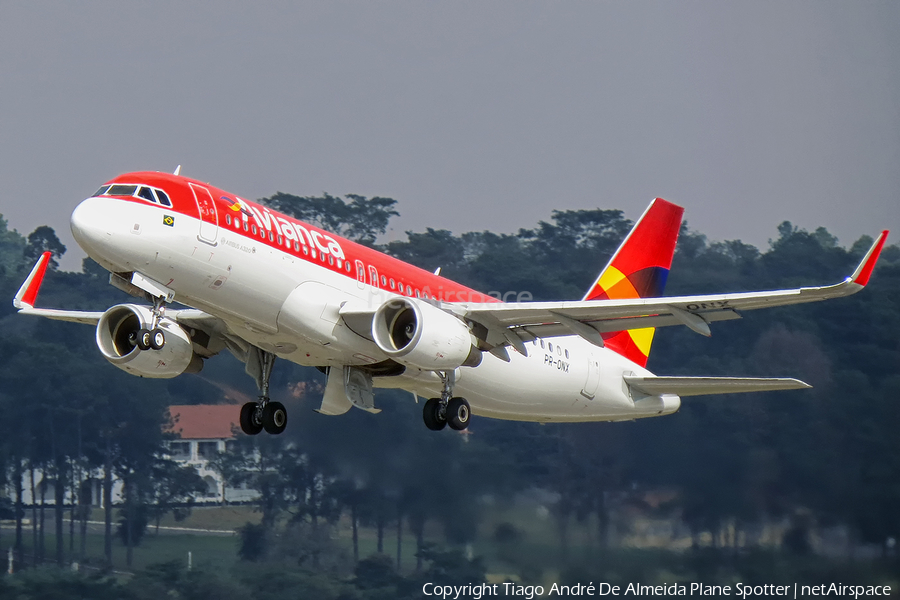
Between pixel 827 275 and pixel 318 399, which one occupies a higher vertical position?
pixel 827 275

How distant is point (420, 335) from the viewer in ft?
78.9

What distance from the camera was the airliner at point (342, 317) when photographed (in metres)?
22.0

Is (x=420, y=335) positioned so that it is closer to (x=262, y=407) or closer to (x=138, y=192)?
(x=262, y=407)

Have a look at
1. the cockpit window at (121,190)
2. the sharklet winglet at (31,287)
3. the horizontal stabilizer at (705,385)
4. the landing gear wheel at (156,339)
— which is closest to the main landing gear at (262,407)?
the landing gear wheel at (156,339)

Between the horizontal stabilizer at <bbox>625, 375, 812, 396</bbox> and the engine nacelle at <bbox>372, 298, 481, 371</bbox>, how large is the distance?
6.73 metres

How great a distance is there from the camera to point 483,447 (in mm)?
39688

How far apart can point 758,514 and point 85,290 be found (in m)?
43.4

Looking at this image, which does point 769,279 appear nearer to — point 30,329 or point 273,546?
point 273,546

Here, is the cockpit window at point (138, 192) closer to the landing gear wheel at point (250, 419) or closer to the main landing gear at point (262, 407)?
the main landing gear at point (262, 407)

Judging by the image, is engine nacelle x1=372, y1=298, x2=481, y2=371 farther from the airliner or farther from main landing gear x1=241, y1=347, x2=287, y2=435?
main landing gear x1=241, y1=347, x2=287, y2=435

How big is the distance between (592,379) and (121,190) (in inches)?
515

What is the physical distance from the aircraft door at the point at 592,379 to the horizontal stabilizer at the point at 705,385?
0.92m

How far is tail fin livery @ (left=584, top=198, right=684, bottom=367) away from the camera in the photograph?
33.0m

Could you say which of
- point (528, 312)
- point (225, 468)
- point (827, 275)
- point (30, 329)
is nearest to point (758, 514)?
point (528, 312)
